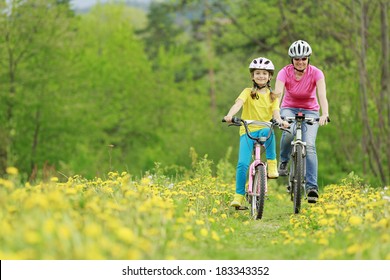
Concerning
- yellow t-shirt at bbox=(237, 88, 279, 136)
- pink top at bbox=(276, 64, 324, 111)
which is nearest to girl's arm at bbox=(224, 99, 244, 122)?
yellow t-shirt at bbox=(237, 88, 279, 136)

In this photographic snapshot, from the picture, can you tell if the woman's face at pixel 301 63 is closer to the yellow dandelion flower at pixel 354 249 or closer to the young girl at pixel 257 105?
the young girl at pixel 257 105

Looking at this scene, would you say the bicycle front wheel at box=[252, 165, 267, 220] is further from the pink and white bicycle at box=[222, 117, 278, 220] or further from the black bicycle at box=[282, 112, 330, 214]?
the black bicycle at box=[282, 112, 330, 214]

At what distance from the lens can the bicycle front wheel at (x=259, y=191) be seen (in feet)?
27.1

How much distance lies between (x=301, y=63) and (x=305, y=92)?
0.38 m

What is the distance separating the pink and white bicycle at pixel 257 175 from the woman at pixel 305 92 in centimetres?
64

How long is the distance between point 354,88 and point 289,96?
38.1ft

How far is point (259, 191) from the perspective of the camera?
27.2 feet

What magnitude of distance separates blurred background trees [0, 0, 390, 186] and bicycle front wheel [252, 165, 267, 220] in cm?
190

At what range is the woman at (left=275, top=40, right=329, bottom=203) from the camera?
8.71m

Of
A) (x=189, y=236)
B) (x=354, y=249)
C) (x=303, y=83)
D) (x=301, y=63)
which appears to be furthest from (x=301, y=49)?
(x=354, y=249)

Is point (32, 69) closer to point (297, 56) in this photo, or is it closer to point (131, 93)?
point (131, 93)

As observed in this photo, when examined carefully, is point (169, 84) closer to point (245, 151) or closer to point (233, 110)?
point (245, 151)
